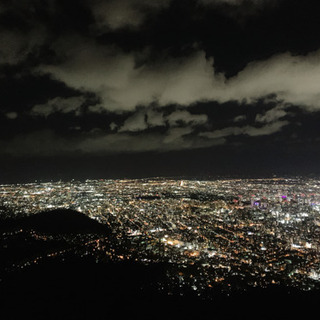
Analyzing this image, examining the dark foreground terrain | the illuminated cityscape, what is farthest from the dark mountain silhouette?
the dark foreground terrain

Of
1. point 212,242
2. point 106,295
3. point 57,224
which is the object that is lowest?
point 106,295

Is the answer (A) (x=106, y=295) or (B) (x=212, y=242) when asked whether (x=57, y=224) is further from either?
(B) (x=212, y=242)

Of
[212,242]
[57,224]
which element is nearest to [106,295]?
[212,242]

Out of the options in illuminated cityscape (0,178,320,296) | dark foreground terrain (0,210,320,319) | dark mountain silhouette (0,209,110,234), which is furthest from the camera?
dark mountain silhouette (0,209,110,234)

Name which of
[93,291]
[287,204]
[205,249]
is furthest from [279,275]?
[287,204]

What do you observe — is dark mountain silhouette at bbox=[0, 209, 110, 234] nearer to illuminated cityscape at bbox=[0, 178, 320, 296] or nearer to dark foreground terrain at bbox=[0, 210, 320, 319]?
illuminated cityscape at bbox=[0, 178, 320, 296]

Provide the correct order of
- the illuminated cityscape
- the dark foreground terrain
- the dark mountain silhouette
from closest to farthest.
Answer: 1. the dark foreground terrain
2. the illuminated cityscape
3. the dark mountain silhouette

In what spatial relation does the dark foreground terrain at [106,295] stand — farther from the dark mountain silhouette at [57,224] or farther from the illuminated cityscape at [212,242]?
the dark mountain silhouette at [57,224]
